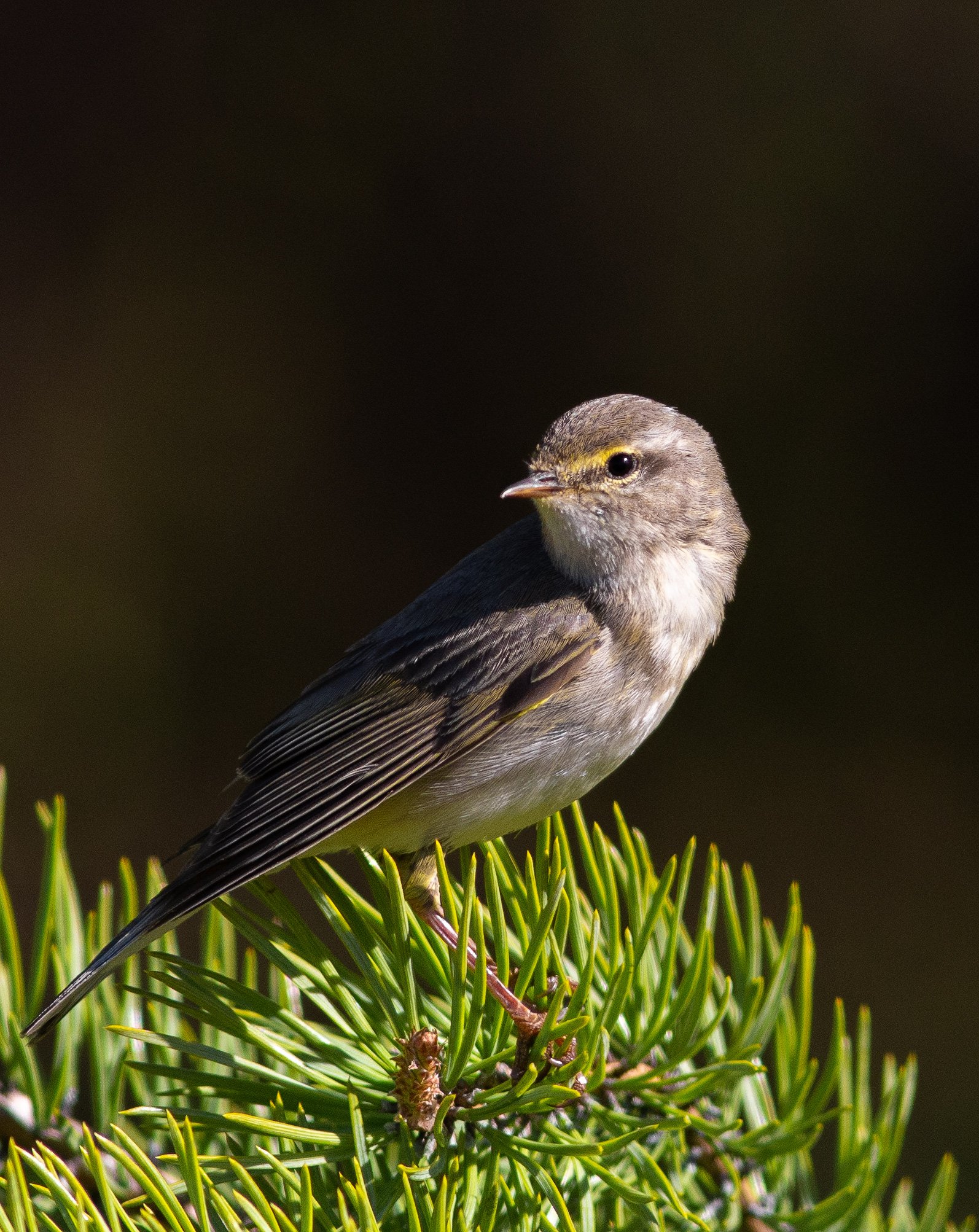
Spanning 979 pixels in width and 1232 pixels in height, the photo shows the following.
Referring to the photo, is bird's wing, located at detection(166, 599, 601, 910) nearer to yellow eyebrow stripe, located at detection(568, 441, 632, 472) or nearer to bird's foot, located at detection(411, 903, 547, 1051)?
yellow eyebrow stripe, located at detection(568, 441, 632, 472)

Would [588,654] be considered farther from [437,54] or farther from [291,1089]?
[437,54]

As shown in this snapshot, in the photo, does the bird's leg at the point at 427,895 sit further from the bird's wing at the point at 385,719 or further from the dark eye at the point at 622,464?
the dark eye at the point at 622,464

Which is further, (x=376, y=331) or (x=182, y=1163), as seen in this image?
(x=376, y=331)

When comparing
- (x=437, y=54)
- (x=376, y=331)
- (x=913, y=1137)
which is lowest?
(x=913, y=1137)

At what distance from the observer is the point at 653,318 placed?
172 inches

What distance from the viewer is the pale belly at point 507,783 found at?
2279 mm

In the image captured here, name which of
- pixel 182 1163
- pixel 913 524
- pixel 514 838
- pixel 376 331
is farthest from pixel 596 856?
pixel 376 331

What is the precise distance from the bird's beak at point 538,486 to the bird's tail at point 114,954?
106cm

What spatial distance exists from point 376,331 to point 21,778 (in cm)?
219

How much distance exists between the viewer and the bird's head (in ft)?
8.49

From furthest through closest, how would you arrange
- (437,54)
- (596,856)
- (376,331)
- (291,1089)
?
(376,331)
(437,54)
(596,856)
(291,1089)

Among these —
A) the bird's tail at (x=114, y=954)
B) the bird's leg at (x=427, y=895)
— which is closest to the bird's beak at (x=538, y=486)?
the bird's leg at (x=427, y=895)

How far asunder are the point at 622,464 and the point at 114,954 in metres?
1.48

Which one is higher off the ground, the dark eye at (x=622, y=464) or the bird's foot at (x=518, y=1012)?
the dark eye at (x=622, y=464)
